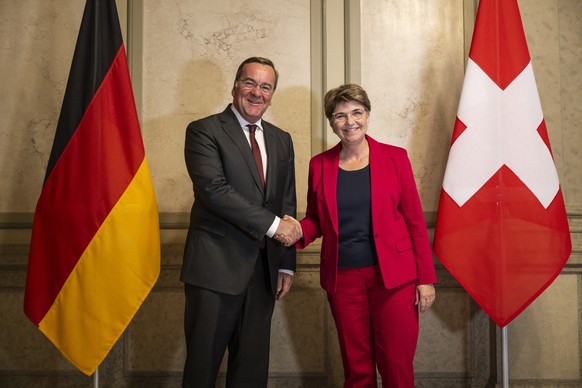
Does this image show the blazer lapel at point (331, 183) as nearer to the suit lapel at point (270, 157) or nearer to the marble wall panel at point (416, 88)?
the suit lapel at point (270, 157)

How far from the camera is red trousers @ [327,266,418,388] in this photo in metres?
2.06

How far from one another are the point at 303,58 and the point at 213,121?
1.08 m

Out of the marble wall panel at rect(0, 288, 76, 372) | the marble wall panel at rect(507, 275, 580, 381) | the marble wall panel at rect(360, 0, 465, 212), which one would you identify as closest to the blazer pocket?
the marble wall panel at rect(360, 0, 465, 212)

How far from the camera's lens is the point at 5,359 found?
2914 millimetres

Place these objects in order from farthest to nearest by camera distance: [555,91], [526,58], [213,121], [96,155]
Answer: [555,91], [526,58], [96,155], [213,121]

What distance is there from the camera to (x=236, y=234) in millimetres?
2061

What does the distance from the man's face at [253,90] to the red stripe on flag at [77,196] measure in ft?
1.99

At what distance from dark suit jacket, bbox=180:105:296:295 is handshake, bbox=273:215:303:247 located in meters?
0.06

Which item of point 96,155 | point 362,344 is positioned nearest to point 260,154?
point 96,155

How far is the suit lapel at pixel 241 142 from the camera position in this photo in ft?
6.88

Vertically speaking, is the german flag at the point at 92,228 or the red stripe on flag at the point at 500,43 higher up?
the red stripe on flag at the point at 500,43

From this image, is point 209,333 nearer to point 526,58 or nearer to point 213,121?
point 213,121

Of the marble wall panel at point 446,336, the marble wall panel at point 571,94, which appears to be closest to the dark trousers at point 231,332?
the marble wall panel at point 446,336

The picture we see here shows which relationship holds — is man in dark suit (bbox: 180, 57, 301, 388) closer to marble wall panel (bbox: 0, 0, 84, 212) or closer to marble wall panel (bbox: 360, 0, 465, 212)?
marble wall panel (bbox: 360, 0, 465, 212)
